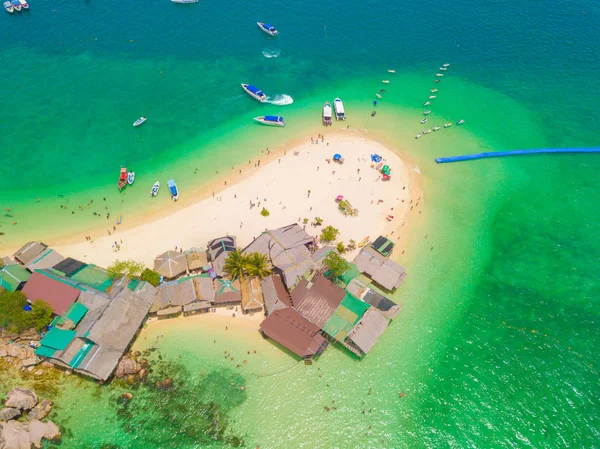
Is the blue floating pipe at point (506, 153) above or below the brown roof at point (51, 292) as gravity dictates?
above

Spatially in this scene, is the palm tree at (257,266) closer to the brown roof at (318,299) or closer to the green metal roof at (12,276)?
the brown roof at (318,299)

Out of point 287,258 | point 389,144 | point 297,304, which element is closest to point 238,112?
point 389,144

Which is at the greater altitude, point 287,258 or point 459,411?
point 287,258

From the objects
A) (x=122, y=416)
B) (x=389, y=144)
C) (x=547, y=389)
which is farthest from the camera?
(x=389, y=144)

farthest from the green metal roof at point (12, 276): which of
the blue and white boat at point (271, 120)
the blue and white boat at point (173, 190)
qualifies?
the blue and white boat at point (271, 120)

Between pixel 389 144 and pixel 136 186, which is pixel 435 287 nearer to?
pixel 389 144

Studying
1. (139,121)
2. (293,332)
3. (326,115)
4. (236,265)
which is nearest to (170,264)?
(236,265)

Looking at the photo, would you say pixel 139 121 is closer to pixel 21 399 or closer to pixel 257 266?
pixel 257 266
